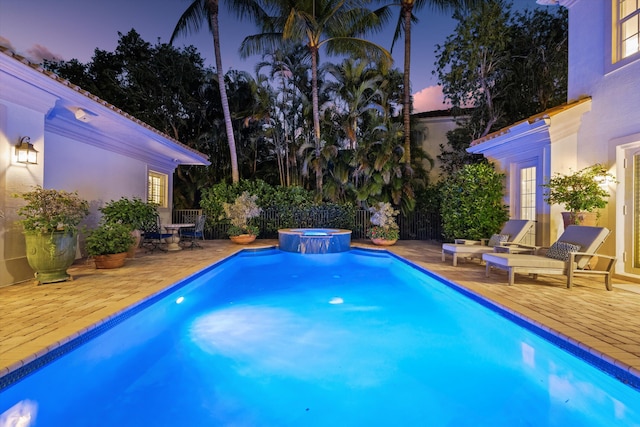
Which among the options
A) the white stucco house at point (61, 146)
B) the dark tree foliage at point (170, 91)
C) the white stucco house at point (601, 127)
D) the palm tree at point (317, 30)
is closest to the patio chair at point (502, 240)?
the white stucco house at point (601, 127)

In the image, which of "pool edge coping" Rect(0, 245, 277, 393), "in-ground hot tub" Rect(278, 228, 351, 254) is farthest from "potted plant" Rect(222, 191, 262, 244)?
"pool edge coping" Rect(0, 245, 277, 393)

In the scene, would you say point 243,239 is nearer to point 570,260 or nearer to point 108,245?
point 108,245

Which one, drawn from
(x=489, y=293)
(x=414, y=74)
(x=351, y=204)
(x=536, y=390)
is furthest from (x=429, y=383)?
(x=414, y=74)

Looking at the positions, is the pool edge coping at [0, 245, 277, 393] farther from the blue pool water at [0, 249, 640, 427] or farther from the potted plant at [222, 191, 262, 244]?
the potted plant at [222, 191, 262, 244]

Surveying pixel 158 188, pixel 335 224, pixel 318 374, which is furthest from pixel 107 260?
pixel 335 224

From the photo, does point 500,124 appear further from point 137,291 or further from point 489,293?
point 137,291

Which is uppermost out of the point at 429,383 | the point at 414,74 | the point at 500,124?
the point at 414,74

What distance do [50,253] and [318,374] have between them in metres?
4.79

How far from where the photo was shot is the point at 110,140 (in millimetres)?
9344

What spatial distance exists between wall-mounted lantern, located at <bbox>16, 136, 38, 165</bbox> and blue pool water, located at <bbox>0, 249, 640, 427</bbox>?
3.34 m

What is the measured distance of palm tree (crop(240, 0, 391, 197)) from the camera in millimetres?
13477

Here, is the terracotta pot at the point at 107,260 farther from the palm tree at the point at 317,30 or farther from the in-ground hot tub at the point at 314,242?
the palm tree at the point at 317,30

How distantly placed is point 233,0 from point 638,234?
16297 millimetres

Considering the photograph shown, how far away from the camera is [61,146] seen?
7715 mm
